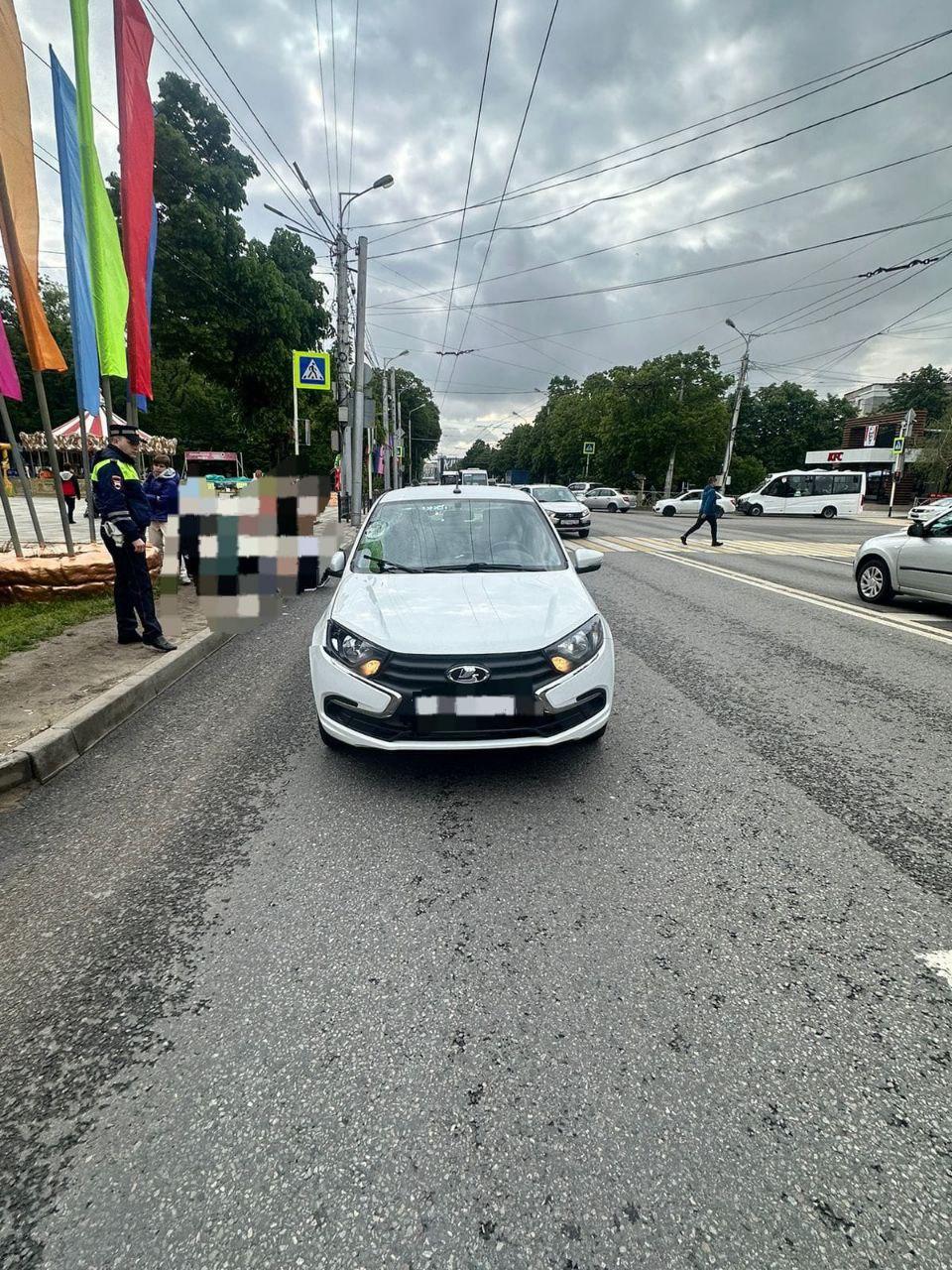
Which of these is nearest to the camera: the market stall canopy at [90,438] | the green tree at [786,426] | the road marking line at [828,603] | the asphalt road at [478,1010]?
the asphalt road at [478,1010]

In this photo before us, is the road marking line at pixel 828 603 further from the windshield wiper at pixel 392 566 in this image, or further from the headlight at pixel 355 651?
the headlight at pixel 355 651

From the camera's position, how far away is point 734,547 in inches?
682

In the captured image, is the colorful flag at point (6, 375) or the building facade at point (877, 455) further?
the building facade at point (877, 455)

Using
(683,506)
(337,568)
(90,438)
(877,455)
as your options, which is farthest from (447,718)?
(877,455)

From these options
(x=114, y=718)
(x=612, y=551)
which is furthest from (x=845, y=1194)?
(x=612, y=551)

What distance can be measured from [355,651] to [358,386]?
54.7 feet

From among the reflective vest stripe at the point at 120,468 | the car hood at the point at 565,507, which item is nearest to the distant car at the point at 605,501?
the car hood at the point at 565,507

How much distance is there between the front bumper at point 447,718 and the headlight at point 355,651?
4 centimetres

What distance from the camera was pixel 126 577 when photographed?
5484mm

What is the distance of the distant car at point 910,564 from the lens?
24.8 ft

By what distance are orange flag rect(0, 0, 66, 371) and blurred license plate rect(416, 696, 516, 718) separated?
7.34 m

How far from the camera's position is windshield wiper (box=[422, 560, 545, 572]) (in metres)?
4.00

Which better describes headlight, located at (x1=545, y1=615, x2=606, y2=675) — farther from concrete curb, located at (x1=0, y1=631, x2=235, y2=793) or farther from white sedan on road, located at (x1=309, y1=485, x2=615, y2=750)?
concrete curb, located at (x1=0, y1=631, x2=235, y2=793)

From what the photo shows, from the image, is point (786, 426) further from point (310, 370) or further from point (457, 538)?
point (457, 538)
